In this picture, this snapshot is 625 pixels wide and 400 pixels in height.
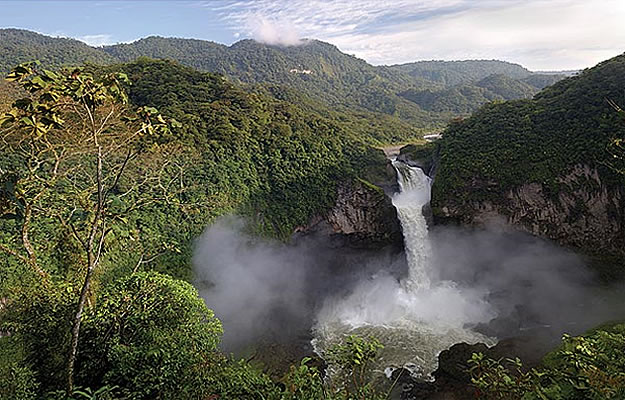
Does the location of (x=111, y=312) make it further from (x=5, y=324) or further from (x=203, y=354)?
(x=203, y=354)

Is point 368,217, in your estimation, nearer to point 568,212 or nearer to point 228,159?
point 228,159

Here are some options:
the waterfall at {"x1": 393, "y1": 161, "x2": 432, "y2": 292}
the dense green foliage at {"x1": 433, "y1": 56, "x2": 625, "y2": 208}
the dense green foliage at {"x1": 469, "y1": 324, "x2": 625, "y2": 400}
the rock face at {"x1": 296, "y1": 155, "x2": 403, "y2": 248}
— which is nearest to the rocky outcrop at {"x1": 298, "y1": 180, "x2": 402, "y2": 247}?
the rock face at {"x1": 296, "y1": 155, "x2": 403, "y2": 248}

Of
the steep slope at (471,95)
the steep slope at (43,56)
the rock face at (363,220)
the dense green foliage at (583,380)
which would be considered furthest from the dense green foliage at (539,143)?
the steep slope at (471,95)

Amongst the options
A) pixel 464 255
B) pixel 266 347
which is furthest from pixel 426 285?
pixel 266 347

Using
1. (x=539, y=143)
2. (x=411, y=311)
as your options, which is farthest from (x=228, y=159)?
(x=539, y=143)

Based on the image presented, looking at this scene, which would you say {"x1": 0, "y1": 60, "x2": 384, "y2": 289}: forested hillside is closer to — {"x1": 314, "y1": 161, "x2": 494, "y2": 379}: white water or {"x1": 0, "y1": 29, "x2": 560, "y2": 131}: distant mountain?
{"x1": 314, "y1": 161, "x2": 494, "y2": 379}: white water

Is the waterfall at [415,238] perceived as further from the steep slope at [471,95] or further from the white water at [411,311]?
the steep slope at [471,95]
